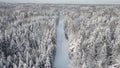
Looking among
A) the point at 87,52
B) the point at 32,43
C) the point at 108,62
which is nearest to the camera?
the point at 108,62

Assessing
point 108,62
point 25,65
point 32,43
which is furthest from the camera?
point 32,43

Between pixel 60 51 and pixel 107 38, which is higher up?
pixel 107 38

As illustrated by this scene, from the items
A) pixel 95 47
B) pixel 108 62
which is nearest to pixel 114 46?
pixel 95 47

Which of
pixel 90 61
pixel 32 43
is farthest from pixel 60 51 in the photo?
pixel 90 61

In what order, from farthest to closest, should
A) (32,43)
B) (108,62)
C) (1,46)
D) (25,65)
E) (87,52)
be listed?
1. (32,43)
2. (1,46)
3. (87,52)
4. (108,62)
5. (25,65)

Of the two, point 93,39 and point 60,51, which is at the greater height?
point 93,39

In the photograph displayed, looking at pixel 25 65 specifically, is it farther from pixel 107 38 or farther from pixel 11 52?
pixel 107 38

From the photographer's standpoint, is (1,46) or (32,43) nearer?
(1,46)

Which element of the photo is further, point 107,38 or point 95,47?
point 107,38

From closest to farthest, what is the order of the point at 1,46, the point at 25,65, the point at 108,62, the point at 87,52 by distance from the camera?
the point at 25,65 < the point at 108,62 < the point at 87,52 < the point at 1,46

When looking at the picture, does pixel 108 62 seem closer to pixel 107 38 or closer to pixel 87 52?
pixel 87 52
